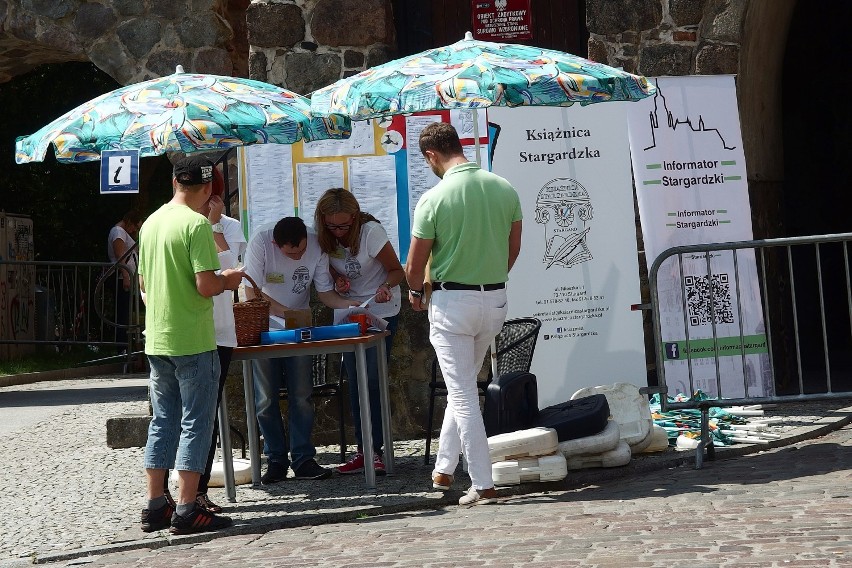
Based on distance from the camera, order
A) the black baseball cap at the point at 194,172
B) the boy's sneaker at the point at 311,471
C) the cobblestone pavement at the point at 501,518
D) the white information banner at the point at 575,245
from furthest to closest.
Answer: the white information banner at the point at 575,245 → the boy's sneaker at the point at 311,471 → the black baseball cap at the point at 194,172 → the cobblestone pavement at the point at 501,518

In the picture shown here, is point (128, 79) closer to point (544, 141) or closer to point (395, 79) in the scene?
point (544, 141)

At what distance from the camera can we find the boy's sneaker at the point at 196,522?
21.4ft

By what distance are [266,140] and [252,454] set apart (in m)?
1.81

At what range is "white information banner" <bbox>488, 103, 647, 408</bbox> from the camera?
8836 millimetres

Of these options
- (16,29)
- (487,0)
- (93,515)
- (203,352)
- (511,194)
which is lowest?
(93,515)

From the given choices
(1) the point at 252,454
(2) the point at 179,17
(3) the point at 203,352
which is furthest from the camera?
(2) the point at 179,17

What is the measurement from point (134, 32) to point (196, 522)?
6990 millimetres

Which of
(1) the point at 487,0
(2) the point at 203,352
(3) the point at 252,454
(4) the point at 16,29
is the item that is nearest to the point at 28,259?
(4) the point at 16,29

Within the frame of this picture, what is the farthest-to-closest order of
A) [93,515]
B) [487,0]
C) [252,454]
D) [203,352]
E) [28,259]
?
1. [28,259]
2. [487,0]
3. [252,454]
4. [93,515]
5. [203,352]

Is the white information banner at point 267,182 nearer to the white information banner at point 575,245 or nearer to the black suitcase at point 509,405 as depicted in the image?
the white information banner at point 575,245

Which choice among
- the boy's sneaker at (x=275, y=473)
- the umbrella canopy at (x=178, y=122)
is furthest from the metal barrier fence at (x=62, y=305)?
the umbrella canopy at (x=178, y=122)

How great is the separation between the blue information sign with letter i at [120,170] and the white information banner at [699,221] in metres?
3.36

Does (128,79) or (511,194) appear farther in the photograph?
(128,79)

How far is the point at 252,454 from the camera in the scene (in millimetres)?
7859
